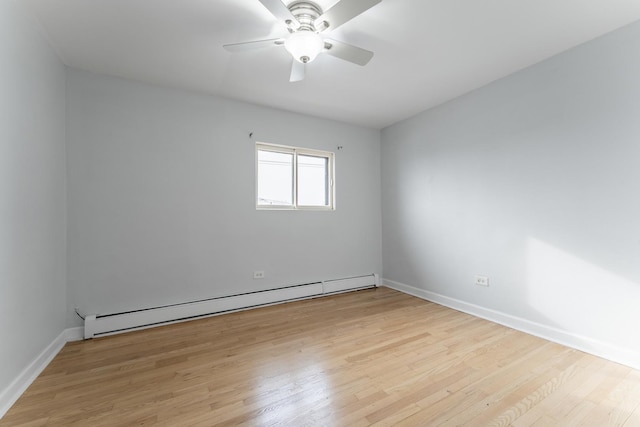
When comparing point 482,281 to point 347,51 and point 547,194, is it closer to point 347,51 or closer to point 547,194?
point 547,194

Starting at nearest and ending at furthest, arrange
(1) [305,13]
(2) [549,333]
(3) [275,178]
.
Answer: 1. (1) [305,13]
2. (2) [549,333]
3. (3) [275,178]

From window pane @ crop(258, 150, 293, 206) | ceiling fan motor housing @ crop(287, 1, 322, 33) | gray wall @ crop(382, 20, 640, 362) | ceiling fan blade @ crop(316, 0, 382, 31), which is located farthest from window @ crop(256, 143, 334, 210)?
ceiling fan blade @ crop(316, 0, 382, 31)

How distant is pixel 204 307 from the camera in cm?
291

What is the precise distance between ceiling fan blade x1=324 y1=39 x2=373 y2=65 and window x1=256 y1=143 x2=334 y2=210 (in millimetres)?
1708

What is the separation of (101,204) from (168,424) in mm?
2155

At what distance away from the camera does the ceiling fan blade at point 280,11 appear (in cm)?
149

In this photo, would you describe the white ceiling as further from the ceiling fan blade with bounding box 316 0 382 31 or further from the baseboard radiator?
the baseboard radiator

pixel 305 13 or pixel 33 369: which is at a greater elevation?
pixel 305 13

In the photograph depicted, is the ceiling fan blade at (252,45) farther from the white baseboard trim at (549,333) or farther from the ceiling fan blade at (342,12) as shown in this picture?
the white baseboard trim at (549,333)

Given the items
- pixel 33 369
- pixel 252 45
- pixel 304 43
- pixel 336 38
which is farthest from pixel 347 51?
pixel 33 369

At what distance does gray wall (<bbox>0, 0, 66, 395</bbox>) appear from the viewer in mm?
1563

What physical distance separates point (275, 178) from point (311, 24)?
2.03 m

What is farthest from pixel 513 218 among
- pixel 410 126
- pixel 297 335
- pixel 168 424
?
pixel 168 424

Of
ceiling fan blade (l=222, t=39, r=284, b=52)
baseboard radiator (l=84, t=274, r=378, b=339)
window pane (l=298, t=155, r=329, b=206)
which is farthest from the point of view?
window pane (l=298, t=155, r=329, b=206)
